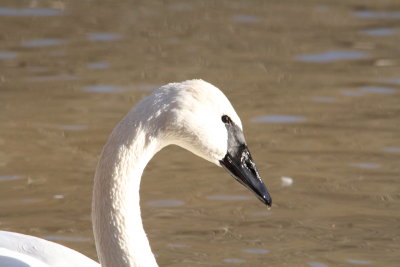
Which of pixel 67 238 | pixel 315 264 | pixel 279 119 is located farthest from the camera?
pixel 279 119

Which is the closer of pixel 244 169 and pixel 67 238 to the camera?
pixel 244 169

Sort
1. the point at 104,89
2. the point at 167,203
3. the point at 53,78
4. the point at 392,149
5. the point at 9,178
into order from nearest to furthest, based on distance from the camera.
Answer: the point at 167,203
the point at 9,178
the point at 392,149
the point at 104,89
the point at 53,78

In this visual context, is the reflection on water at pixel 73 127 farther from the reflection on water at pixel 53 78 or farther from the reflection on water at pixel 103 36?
the reflection on water at pixel 103 36

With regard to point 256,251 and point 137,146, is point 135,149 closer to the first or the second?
point 137,146

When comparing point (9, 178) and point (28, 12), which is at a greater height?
point (9, 178)

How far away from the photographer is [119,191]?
467 cm

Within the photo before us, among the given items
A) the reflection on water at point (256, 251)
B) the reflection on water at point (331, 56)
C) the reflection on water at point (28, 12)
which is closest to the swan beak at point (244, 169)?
the reflection on water at point (256, 251)

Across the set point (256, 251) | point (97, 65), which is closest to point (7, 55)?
point (97, 65)

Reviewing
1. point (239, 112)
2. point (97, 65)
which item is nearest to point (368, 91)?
point (239, 112)

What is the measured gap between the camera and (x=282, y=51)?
11.1 meters

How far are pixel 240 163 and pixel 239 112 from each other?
4176mm

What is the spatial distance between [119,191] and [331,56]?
6.56m

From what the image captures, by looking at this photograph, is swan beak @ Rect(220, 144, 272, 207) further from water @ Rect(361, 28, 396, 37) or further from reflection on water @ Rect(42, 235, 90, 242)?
water @ Rect(361, 28, 396, 37)

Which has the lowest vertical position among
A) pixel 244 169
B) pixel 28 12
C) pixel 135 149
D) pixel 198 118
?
pixel 28 12
